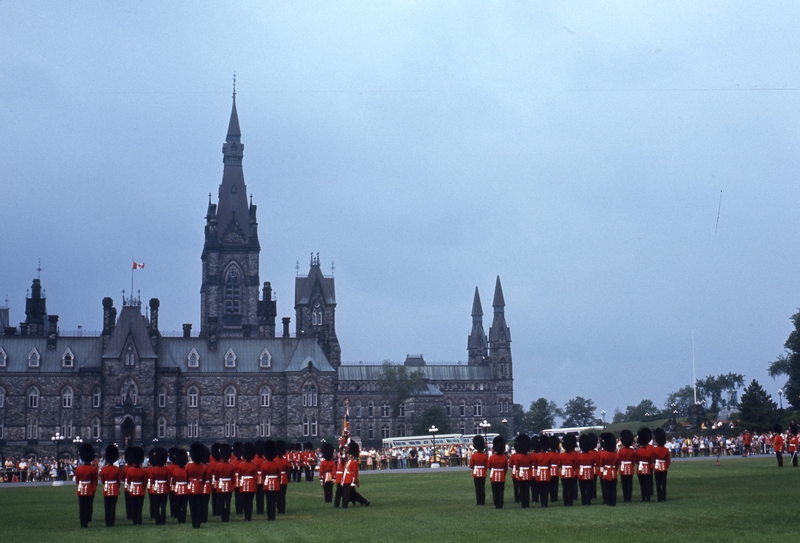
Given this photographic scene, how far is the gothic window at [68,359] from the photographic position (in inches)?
4281

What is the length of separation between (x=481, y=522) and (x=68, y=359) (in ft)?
309

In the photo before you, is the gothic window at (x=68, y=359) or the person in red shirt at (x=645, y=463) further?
the gothic window at (x=68, y=359)

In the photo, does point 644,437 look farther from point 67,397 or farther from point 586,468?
point 67,397

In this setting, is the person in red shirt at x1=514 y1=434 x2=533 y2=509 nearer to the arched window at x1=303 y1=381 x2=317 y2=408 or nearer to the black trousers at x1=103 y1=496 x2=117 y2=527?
the black trousers at x1=103 y1=496 x2=117 y2=527

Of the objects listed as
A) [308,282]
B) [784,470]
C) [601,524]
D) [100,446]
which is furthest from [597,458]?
[308,282]

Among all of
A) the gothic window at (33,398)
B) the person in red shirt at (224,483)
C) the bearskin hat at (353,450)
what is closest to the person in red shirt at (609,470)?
the bearskin hat at (353,450)

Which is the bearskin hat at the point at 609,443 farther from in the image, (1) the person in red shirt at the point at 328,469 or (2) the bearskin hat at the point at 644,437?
(1) the person in red shirt at the point at 328,469

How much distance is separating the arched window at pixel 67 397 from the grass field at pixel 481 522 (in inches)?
3128

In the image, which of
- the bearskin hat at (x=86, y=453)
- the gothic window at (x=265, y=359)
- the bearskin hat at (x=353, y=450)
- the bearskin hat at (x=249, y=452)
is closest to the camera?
the bearskin hat at (x=86, y=453)

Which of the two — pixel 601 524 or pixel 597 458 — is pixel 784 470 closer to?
pixel 597 458

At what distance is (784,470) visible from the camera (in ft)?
132

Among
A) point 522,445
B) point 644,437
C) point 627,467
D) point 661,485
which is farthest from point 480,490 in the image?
point 661,485

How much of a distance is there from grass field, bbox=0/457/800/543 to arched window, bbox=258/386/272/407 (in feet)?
279

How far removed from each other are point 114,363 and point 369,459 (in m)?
42.3
